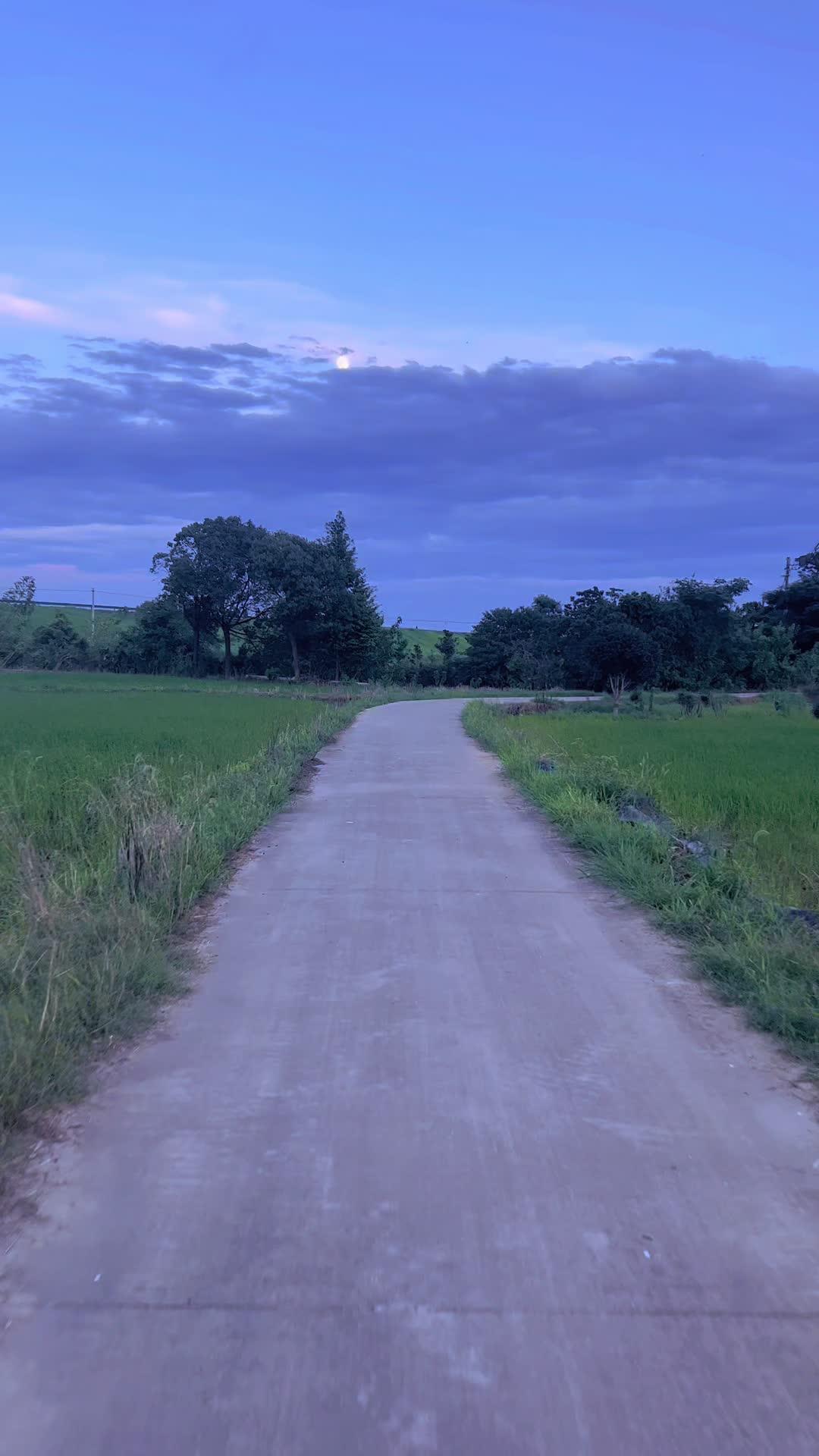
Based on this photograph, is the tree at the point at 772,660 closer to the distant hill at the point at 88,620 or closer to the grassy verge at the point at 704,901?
the distant hill at the point at 88,620

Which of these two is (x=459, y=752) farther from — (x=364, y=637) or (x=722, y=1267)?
(x=364, y=637)

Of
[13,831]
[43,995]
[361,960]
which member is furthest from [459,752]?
[43,995]

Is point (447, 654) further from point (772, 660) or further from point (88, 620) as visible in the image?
point (88, 620)

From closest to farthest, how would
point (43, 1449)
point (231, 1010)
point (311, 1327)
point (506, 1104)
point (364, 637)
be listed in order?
1. point (43, 1449)
2. point (311, 1327)
3. point (506, 1104)
4. point (231, 1010)
5. point (364, 637)

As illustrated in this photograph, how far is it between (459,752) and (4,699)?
15807mm

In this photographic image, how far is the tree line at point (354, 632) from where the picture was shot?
2020 inches

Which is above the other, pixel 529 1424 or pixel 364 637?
pixel 364 637

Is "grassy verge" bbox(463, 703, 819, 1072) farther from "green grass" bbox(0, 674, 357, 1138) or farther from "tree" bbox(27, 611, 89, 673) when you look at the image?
"tree" bbox(27, 611, 89, 673)

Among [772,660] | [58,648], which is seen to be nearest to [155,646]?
[58,648]

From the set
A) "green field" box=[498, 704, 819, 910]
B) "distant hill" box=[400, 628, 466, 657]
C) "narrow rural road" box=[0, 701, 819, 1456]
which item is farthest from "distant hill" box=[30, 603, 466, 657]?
"narrow rural road" box=[0, 701, 819, 1456]

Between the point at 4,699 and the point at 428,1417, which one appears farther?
the point at 4,699

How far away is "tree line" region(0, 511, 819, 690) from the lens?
2020 inches

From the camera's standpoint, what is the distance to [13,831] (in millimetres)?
8406

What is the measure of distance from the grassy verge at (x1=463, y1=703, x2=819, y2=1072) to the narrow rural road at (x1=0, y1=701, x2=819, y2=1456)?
276 millimetres
